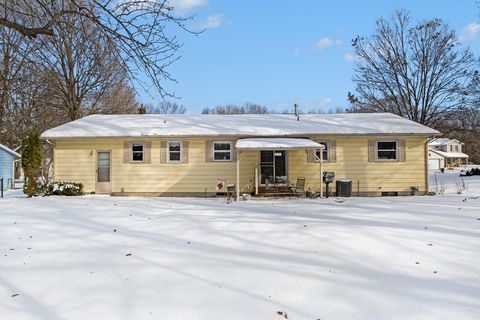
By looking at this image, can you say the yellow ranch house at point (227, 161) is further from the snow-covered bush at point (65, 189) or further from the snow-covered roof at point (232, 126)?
the snow-covered bush at point (65, 189)

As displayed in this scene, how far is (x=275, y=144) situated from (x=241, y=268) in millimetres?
10103

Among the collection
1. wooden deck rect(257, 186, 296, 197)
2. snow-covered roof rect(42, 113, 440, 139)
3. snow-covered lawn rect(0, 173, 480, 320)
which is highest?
snow-covered roof rect(42, 113, 440, 139)

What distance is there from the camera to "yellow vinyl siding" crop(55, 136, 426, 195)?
16.7m

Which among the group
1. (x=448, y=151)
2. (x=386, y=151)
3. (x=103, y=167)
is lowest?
(x=103, y=167)

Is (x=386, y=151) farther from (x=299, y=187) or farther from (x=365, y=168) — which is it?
(x=299, y=187)

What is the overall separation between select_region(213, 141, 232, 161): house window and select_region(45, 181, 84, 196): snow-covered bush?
5.92m

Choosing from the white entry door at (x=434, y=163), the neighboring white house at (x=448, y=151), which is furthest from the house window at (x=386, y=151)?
the neighboring white house at (x=448, y=151)

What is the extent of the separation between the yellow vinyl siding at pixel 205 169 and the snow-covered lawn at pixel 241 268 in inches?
316

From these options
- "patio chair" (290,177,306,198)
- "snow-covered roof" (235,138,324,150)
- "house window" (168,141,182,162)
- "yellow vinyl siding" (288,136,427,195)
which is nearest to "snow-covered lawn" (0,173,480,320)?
"snow-covered roof" (235,138,324,150)

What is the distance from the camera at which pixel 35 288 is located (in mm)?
4414

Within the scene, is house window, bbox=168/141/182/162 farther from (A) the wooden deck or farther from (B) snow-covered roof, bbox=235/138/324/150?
(A) the wooden deck

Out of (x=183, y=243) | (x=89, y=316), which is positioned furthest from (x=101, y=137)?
(x=89, y=316)

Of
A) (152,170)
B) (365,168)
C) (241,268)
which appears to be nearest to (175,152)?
(152,170)

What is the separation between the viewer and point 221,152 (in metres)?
16.8
